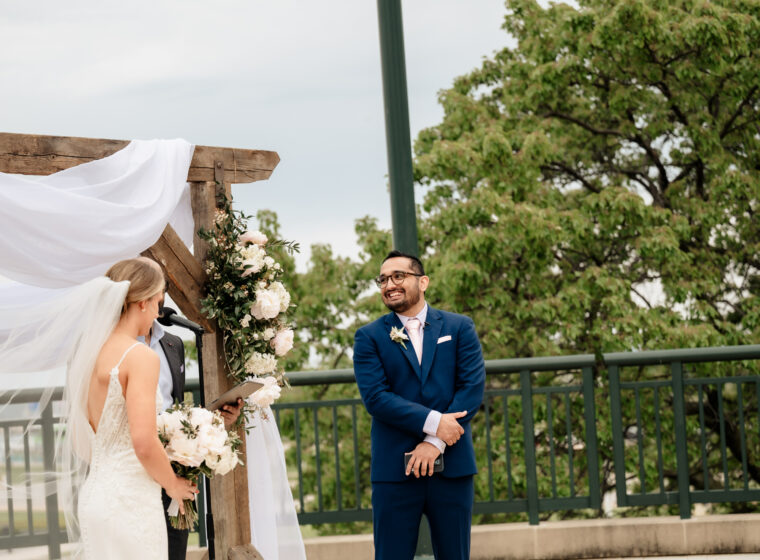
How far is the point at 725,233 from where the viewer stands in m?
13.4

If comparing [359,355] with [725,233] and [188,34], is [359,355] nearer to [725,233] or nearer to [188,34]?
[725,233]

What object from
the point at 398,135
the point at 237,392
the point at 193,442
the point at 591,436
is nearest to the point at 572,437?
the point at 591,436

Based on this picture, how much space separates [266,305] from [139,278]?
1.68m

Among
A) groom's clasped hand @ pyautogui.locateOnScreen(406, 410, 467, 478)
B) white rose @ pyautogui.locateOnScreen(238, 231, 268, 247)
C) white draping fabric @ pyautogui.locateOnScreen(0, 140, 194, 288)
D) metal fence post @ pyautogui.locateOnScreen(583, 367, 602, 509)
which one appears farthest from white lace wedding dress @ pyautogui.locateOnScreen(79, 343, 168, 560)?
metal fence post @ pyautogui.locateOnScreen(583, 367, 602, 509)

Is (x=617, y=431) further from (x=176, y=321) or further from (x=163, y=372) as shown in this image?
(x=176, y=321)

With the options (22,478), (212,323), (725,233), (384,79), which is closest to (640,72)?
(725,233)

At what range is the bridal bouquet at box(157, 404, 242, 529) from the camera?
12.6ft

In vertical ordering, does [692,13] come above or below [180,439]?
above

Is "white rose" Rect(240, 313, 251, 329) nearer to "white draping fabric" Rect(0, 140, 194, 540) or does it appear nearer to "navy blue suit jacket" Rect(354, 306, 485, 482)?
"white draping fabric" Rect(0, 140, 194, 540)

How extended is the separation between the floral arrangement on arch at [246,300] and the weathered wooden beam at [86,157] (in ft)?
0.71

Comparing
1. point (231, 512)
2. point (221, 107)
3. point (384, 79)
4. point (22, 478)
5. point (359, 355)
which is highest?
point (221, 107)

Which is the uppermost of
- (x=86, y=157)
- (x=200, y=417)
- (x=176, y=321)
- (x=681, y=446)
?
(x=86, y=157)

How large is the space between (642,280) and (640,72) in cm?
279

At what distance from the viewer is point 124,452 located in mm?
3666
